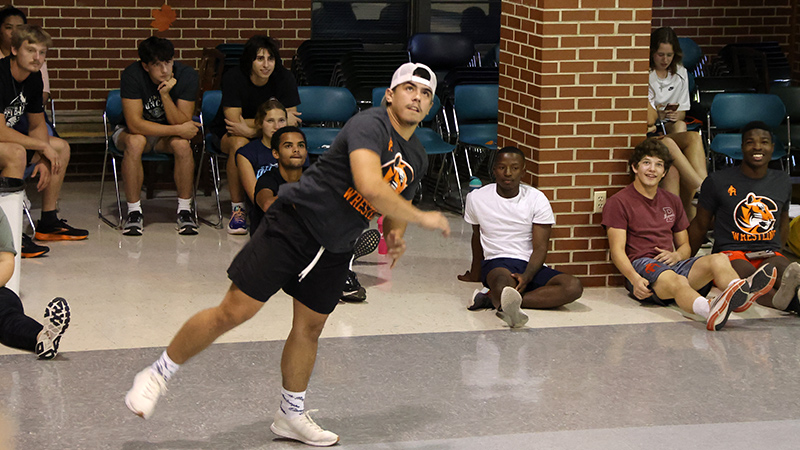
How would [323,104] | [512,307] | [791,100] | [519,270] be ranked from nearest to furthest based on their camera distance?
1. [512,307]
2. [519,270]
3. [323,104]
4. [791,100]

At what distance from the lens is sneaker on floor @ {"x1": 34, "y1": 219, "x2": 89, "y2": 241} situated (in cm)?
718

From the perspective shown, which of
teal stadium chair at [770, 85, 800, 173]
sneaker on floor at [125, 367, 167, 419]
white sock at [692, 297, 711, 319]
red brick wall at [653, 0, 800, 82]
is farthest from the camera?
red brick wall at [653, 0, 800, 82]

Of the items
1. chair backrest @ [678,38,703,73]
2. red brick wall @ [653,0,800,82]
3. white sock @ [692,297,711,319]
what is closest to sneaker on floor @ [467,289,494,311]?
white sock @ [692,297,711,319]

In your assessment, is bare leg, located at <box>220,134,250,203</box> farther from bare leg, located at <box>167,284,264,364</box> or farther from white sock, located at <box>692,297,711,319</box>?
bare leg, located at <box>167,284,264,364</box>

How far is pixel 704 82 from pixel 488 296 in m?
4.62

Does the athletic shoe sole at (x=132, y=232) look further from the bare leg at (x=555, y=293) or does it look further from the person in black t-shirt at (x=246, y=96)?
the bare leg at (x=555, y=293)

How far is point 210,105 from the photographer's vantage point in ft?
26.8

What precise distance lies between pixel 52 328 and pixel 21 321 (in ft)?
0.94

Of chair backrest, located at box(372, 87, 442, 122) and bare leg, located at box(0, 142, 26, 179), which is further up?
chair backrest, located at box(372, 87, 442, 122)

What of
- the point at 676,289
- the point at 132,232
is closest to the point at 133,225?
the point at 132,232

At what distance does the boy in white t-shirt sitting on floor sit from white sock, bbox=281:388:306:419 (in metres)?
1.91

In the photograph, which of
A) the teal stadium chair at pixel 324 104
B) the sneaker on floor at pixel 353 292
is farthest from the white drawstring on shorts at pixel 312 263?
the teal stadium chair at pixel 324 104

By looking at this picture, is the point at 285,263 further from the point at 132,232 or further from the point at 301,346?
the point at 132,232

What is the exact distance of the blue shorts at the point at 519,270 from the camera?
230 inches
